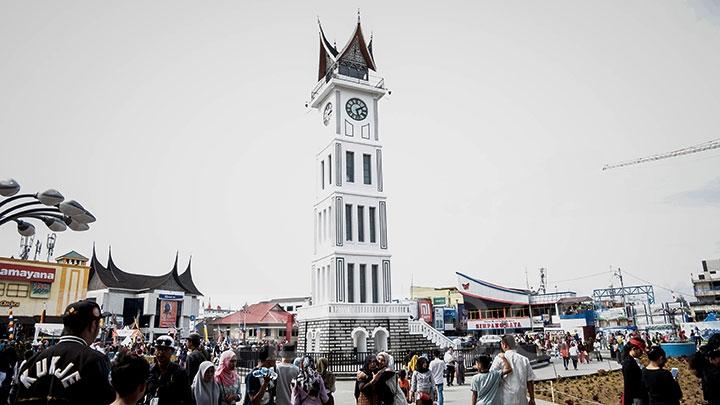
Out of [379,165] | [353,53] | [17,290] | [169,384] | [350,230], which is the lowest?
[169,384]

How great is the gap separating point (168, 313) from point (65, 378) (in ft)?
207

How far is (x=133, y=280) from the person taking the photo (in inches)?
2532

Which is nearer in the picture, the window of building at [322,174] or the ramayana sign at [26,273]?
the window of building at [322,174]

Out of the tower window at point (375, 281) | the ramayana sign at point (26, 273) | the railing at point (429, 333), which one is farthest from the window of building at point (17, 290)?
the railing at point (429, 333)

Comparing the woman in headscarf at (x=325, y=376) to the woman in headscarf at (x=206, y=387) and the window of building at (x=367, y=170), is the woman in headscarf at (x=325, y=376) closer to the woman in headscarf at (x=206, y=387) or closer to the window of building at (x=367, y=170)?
the woman in headscarf at (x=206, y=387)

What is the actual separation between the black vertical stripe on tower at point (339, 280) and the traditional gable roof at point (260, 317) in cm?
3468

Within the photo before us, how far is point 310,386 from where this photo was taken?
6883mm

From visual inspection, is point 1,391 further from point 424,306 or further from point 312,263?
point 424,306

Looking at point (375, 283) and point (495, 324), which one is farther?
point (495, 324)

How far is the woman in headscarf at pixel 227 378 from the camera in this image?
6.79 metres

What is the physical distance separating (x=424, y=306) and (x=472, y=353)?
30543 millimetres

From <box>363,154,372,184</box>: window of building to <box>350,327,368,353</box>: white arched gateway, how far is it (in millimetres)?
11439

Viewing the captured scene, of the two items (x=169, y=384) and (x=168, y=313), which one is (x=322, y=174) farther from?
(x=168, y=313)

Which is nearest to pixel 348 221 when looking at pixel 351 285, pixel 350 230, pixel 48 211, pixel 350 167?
pixel 350 230
